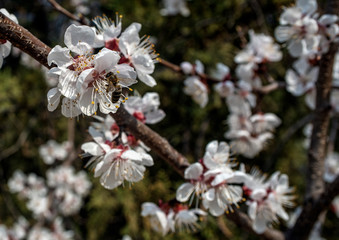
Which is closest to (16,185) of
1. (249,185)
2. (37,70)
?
(37,70)

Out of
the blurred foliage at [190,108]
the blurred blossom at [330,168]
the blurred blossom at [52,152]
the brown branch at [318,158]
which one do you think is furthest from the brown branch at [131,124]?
the blurred blossom at [52,152]

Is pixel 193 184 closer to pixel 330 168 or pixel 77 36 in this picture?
pixel 77 36

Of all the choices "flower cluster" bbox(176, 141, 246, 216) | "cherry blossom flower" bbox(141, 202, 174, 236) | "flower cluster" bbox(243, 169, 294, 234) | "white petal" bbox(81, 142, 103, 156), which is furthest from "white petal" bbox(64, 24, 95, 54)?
"flower cluster" bbox(243, 169, 294, 234)

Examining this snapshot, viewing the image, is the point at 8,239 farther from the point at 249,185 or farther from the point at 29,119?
the point at 249,185

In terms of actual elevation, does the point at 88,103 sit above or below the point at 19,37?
below

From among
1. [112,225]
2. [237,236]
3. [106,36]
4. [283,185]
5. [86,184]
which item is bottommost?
[237,236]

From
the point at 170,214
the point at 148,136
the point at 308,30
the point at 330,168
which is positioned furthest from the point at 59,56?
the point at 330,168

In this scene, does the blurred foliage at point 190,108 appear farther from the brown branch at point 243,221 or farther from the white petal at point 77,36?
the white petal at point 77,36

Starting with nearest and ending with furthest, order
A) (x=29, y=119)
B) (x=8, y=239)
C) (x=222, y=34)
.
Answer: (x=8, y=239) → (x=222, y=34) → (x=29, y=119)
